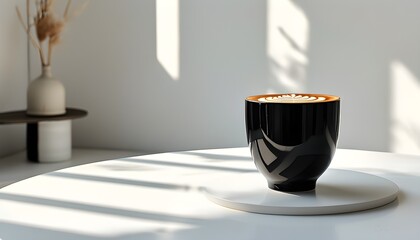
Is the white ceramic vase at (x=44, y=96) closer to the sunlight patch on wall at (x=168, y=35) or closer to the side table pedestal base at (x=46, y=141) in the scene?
the side table pedestal base at (x=46, y=141)

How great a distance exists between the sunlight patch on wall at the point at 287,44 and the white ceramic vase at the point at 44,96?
2.50ft

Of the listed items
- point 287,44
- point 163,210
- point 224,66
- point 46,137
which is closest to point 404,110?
point 287,44

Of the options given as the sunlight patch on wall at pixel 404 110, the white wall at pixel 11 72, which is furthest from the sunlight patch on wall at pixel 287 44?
the white wall at pixel 11 72

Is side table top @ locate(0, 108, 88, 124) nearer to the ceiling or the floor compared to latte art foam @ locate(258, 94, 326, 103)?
nearer to the floor

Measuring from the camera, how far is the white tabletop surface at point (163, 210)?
0.88 metres

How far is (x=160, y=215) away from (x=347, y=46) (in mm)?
1537

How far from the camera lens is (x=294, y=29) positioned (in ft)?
7.91

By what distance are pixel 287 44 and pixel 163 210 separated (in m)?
1.53

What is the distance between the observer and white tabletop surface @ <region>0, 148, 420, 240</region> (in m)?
0.88

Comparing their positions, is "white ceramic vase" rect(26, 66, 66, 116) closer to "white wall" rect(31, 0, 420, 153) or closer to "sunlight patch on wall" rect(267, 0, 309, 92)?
"white wall" rect(31, 0, 420, 153)

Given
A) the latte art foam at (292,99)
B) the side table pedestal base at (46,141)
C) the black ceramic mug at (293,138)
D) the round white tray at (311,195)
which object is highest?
the latte art foam at (292,99)

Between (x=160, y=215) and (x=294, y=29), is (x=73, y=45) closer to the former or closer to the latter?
(x=294, y=29)

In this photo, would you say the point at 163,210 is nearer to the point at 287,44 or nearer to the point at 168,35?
the point at 287,44

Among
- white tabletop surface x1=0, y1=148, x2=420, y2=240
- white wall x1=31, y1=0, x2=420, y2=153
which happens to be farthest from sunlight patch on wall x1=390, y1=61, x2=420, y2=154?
white tabletop surface x1=0, y1=148, x2=420, y2=240
